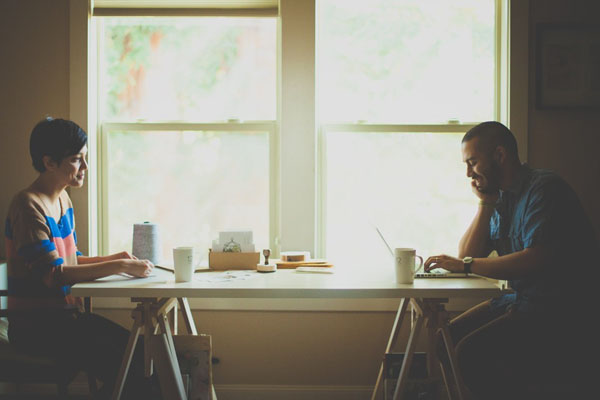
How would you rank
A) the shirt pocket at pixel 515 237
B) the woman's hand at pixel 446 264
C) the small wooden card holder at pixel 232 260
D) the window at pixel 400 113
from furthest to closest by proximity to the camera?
1. the window at pixel 400 113
2. the small wooden card holder at pixel 232 260
3. the shirt pocket at pixel 515 237
4. the woman's hand at pixel 446 264

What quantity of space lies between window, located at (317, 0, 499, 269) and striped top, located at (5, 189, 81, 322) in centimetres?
142

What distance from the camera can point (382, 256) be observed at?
2906mm

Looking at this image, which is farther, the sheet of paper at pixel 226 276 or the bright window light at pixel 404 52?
the bright window light at pixel 404 52

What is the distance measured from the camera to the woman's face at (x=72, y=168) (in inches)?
83.9

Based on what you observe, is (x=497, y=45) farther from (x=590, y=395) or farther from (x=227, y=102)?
(x=590, y=395)

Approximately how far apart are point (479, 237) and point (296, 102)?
1.21m

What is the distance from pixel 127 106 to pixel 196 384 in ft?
5.40

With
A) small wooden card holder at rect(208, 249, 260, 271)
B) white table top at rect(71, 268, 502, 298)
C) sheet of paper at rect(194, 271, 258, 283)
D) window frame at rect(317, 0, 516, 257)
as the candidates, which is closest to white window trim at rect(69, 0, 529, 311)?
window frame at rect(317, 0, 516, 257)

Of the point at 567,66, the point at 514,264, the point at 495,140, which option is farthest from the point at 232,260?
the point at 567,66

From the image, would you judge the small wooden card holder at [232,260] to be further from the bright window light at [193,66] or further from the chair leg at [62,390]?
the bright window light at [193,66]

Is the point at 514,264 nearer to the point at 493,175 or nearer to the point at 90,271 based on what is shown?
the point at 493,175

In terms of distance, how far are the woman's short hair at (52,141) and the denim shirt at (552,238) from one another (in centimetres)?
192

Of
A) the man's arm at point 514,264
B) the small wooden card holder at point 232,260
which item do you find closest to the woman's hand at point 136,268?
the small wooden card holder at point 232,260

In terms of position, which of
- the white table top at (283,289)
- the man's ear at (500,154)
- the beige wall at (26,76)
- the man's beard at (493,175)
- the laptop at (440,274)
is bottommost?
the white table top at (283,289)
